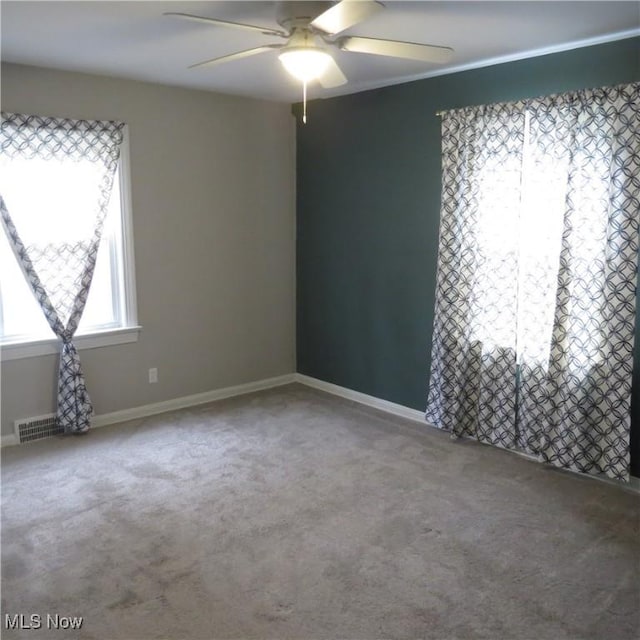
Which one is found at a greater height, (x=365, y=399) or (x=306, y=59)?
(x=306, y=59)

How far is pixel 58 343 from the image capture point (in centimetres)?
401

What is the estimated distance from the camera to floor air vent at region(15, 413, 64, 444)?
3906 millimetres

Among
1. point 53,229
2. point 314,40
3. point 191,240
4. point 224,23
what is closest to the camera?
point 224,23

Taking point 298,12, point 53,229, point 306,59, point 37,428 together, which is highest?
point 298,12

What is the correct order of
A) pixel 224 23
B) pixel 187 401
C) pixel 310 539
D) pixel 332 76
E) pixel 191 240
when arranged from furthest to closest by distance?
pixel 187 401 → pixel 191 240 → pixel 332 76 → pixel 310 539 → pixel 224 23

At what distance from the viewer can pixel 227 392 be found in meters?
4.96

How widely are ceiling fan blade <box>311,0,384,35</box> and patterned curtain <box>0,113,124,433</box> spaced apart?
2.19 meters

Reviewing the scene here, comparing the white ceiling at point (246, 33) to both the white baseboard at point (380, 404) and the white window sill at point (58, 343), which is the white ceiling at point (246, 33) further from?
the white baseboard at point (380, 404)

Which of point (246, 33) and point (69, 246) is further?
point (69, 246)

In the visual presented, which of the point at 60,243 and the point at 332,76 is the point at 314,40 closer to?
the point at 332,76

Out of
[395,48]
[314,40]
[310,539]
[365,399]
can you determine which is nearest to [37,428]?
[310,539]

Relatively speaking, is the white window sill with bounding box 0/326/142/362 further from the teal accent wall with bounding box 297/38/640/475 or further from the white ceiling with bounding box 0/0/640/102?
the white ceiling with bounding box 0/0/640/102

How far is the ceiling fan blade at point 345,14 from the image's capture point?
6.78 ft

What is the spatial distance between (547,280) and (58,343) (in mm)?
3130
